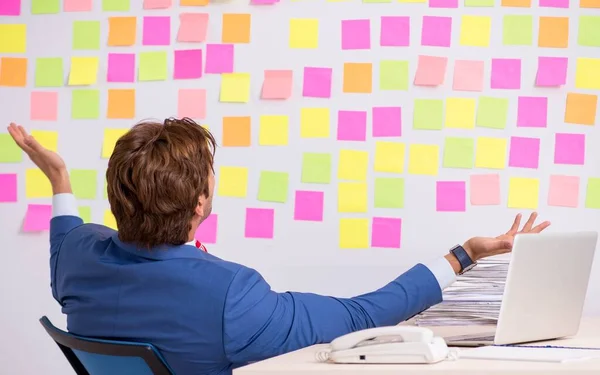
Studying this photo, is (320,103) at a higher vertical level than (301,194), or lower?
higher

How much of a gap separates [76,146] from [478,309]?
140cm

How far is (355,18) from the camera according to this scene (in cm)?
270

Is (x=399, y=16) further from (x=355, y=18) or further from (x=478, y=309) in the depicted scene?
(x=478, y=309)

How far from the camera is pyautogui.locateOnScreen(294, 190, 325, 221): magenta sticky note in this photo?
8.87 feet

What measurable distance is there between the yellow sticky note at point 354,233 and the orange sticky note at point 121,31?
90 cm

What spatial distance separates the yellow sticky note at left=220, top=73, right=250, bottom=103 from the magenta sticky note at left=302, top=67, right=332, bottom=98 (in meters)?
0.18

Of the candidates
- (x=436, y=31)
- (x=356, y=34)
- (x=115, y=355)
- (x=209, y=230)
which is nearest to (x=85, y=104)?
(x=209, y=230)

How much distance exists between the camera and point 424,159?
105 inches

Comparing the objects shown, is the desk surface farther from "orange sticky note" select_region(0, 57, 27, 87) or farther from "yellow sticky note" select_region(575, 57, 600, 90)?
"orange sticky note" select_region(0, 57, 27, 87)

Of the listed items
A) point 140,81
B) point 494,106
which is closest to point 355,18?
point 494,106

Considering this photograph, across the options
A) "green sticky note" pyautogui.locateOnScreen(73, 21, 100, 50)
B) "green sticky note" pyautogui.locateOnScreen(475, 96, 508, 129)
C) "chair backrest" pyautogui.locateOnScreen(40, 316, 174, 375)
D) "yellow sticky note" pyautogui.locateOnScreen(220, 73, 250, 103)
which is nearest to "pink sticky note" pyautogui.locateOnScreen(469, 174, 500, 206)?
"green sticky note" pyautogui.locateOnScreen(475, 96, 508, 129)

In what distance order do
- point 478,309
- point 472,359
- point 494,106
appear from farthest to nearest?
point 494,106, point 478,309, point 472,359

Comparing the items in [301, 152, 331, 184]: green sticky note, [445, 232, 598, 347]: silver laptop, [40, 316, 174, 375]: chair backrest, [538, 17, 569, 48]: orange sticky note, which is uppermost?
[538, 17, 569, 48]: orange sticky note

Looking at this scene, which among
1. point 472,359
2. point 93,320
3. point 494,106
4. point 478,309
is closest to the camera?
point 472,359
